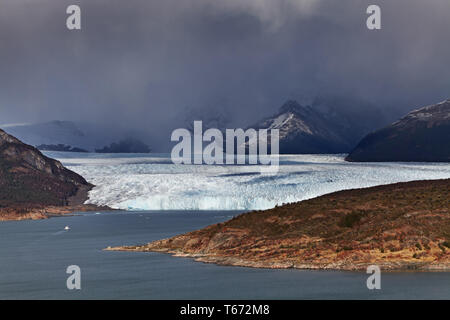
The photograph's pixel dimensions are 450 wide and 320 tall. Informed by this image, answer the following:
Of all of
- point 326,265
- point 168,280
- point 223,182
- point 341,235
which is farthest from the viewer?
point 223,182

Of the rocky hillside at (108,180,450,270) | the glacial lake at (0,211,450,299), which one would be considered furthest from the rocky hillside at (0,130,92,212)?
the rocky hillside at (108,180,450,270)

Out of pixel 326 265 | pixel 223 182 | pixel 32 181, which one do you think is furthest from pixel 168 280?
pixel 32 181

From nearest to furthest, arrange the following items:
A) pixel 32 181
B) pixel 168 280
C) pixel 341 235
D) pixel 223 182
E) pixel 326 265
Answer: pixel 168 280
pixel 326 265
pixel 341 235
pixel 223 182
pixel 32 181

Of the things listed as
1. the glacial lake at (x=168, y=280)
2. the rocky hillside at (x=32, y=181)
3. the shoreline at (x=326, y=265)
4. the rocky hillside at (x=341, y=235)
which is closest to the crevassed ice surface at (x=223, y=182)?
the rocky hillside at (x=32, y=181)

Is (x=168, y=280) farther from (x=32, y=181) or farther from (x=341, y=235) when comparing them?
(x=32, y=181)

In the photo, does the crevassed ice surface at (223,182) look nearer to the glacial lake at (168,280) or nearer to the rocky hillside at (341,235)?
the glacial lake at (168,280)

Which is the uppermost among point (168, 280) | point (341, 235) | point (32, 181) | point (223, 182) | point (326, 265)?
point (32, 181)
